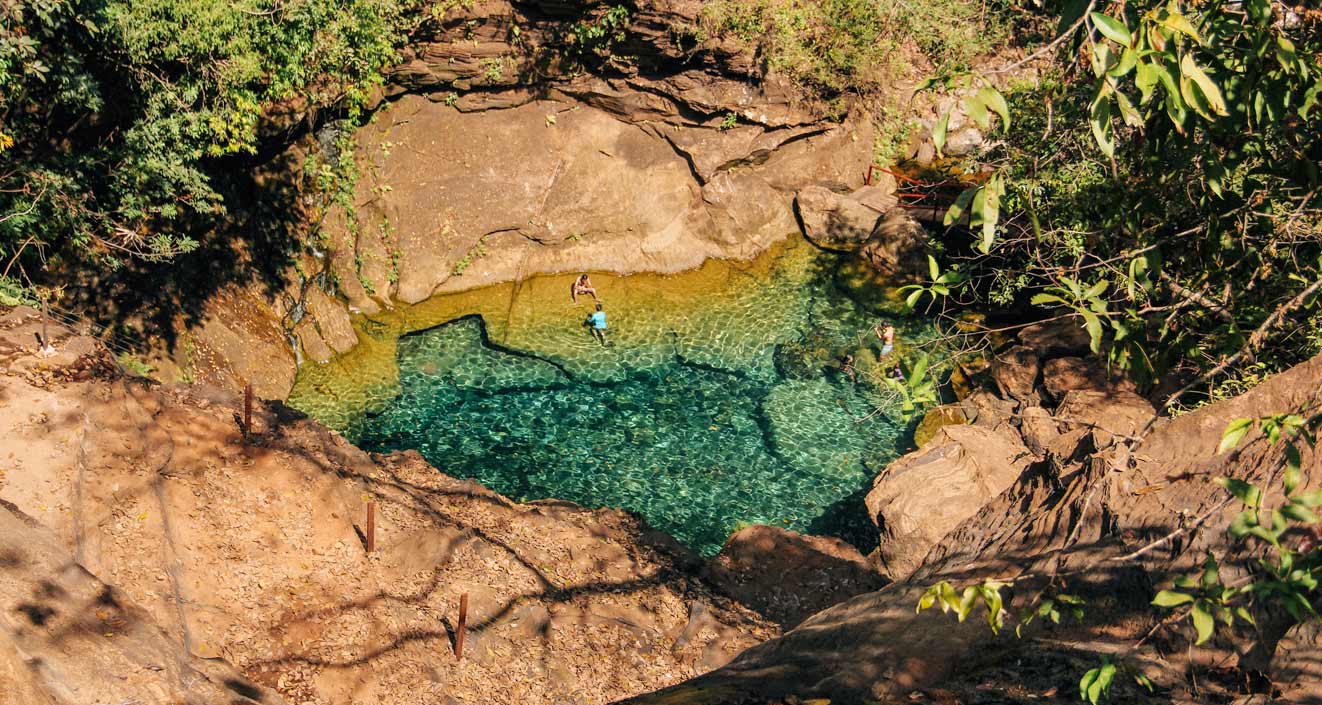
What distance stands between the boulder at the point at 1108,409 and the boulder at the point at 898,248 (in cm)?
494

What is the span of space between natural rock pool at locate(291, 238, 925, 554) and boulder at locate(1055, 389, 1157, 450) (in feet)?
8.36

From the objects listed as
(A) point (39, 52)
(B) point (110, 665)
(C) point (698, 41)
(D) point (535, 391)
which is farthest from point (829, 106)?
(B) point (110, 665)

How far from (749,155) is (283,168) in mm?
8546

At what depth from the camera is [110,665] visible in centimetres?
521

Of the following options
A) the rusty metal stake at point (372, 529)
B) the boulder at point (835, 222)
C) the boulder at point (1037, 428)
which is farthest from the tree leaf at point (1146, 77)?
the boulder at point (835, 222)

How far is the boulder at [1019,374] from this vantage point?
46.6 feet

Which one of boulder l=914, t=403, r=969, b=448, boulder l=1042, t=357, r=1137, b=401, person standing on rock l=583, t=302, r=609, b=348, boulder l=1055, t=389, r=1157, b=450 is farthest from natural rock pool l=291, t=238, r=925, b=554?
boulder l=1055, t=389, r=1157, b=450

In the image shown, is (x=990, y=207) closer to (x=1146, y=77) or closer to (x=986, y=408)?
(x=1146, y=77)

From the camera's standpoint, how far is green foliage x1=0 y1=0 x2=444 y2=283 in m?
10.3

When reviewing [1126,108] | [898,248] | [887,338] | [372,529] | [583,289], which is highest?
[1126,108]

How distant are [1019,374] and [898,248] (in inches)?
163

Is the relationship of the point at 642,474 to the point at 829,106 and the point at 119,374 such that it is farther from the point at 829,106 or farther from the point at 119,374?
the point at 829,106

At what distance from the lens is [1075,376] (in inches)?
537

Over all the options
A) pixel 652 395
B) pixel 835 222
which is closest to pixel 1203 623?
pixel 652 395
